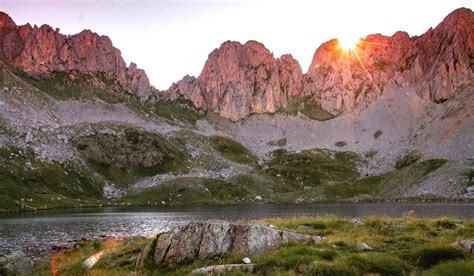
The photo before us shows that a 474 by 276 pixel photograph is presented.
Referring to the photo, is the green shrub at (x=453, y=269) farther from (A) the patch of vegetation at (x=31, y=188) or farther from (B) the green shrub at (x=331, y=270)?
(A) the patch of vegetation at (x=31, y=188)

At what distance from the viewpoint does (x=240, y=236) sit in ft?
77.1

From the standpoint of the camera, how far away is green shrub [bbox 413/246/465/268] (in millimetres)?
19516

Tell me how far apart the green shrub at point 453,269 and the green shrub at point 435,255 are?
54.3 inches

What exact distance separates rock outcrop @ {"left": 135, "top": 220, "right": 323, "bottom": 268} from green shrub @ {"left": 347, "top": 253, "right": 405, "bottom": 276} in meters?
4.64

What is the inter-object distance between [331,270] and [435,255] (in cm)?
531

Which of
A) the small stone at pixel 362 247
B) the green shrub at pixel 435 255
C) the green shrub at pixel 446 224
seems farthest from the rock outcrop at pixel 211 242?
the green shrub at pixel 446 224

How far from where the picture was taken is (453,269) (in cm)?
1716

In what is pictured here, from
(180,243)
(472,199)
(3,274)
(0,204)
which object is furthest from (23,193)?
(472,199)

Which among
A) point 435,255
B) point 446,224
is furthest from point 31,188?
point 435,255

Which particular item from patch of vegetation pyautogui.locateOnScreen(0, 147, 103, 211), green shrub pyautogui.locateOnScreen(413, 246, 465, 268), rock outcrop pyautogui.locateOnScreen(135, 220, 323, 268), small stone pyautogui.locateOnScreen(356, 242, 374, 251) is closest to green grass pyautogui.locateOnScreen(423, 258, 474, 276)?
green shrub pyautogui.locateOnScreen(413, 246, 465, 268)

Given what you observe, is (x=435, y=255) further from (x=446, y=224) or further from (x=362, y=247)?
(x=446, y=224)

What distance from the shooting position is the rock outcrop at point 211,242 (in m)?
22.8

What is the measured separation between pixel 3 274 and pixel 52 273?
14.0 feet

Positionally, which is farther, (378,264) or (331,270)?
(378,264)
